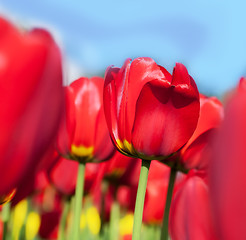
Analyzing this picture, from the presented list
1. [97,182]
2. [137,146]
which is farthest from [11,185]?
[97,182]

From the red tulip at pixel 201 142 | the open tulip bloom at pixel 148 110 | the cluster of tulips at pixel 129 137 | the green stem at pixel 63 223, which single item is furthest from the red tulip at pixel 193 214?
the green stem at pixel 63 223

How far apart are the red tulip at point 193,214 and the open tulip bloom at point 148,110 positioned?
11 centimetres

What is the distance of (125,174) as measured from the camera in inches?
39.1

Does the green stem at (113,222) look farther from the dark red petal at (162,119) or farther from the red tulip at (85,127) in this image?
the dark red petal at (162,119)

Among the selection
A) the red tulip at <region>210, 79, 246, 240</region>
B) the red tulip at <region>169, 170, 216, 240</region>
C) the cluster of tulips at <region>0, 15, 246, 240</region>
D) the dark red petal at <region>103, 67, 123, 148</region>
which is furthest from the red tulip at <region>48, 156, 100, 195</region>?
the red tulip at <region>210, 79, 246, 240</region>

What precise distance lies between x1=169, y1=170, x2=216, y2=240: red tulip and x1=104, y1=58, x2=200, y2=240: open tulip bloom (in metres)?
0.11

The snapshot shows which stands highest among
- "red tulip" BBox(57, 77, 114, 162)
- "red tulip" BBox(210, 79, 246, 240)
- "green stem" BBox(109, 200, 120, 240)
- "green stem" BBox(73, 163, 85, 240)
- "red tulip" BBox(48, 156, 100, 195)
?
"red tulip" BBox(210, 79, 246, 240)

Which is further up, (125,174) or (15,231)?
(125,174)

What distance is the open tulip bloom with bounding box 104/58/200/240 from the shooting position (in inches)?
19.1

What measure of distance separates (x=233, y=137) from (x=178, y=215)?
0.19 meters

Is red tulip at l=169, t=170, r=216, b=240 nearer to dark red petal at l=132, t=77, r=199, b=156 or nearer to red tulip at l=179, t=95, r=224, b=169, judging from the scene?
dark red petal at l=132, t=77, r=199, b=156

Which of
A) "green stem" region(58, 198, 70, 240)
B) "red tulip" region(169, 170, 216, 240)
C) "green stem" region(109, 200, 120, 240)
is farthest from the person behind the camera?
"green stem" region(109, 200, 120, 240)

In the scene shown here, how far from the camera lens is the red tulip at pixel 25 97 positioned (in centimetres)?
25

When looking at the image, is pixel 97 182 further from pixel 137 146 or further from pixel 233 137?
pixel 233 137
